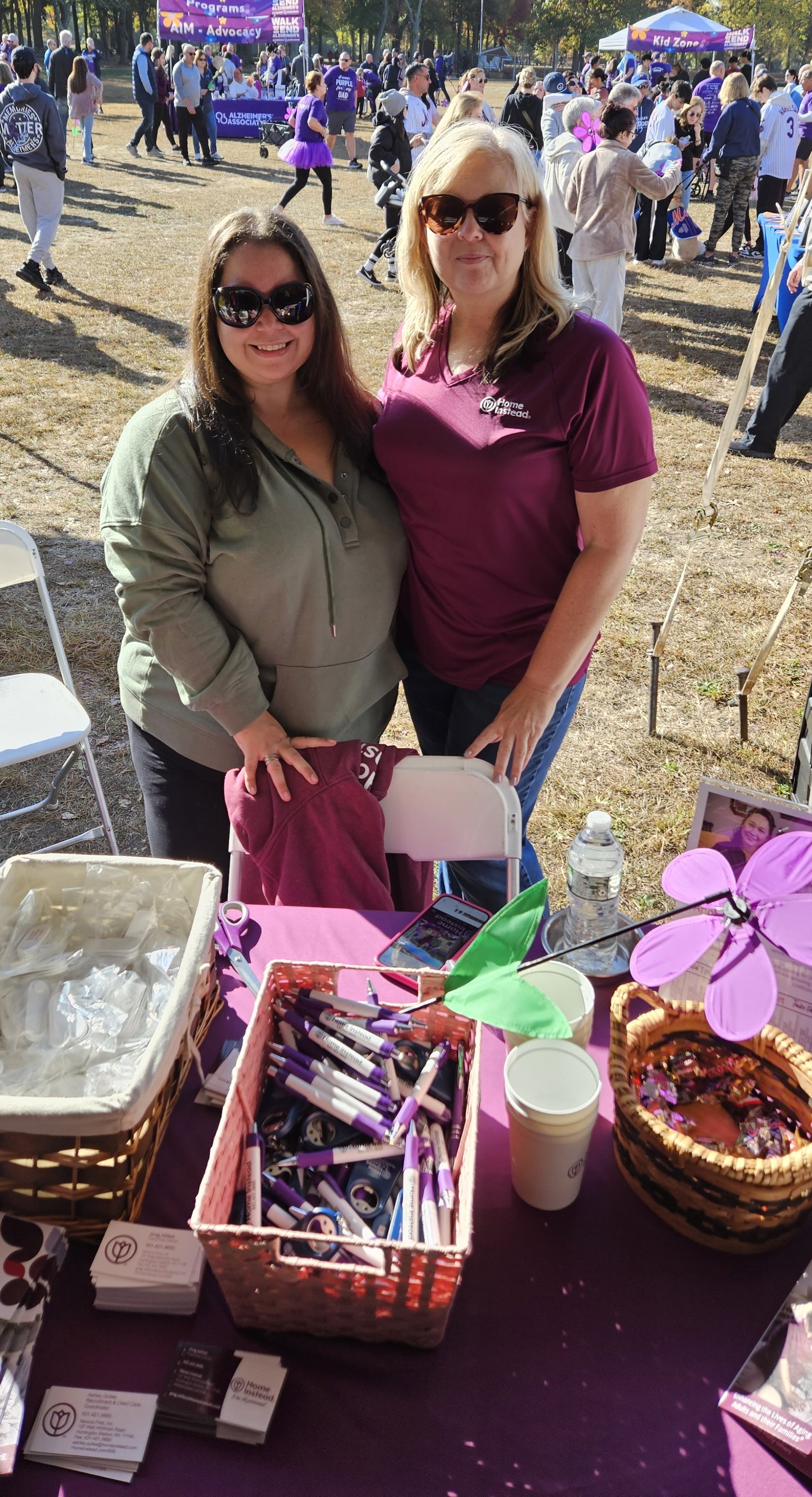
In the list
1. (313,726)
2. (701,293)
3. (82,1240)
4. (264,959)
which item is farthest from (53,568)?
(701,293)

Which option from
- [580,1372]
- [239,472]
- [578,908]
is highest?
[239,472]

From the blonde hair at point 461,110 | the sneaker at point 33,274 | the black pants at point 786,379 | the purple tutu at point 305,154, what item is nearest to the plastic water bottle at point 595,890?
the blonde hair at point 461,110

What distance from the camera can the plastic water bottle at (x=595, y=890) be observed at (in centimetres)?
135

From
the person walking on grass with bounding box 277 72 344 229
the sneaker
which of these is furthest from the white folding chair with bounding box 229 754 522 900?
the person walking on grass with bounding box 277 72 344 229

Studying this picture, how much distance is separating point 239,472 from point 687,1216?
1.23 m

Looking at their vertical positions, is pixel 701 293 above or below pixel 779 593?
above

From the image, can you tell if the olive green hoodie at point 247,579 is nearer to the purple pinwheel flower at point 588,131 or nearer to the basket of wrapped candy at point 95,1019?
the basket of wrapped candy at point 95,1019

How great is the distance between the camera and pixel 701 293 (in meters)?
9.45

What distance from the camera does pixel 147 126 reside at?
1680 centimetres

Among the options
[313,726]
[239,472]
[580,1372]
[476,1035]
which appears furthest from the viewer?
[313,726]

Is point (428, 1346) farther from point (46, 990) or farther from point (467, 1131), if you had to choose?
point (46, 990)

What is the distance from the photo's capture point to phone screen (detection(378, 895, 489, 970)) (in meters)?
1.41

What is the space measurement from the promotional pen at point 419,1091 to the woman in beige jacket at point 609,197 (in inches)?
237

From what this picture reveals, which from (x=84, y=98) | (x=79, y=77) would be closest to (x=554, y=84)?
(x=79, y=77)
